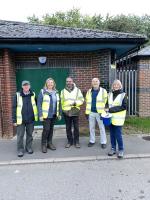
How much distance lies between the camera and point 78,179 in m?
4.97

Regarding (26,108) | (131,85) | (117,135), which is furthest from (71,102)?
(131,85)

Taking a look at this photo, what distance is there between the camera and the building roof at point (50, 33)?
735cm

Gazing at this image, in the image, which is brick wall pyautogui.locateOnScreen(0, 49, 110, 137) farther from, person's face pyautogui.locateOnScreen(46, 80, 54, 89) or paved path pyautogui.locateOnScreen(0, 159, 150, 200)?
paved path pyautogui.locateOnScreen(0, 159, 150, 200)

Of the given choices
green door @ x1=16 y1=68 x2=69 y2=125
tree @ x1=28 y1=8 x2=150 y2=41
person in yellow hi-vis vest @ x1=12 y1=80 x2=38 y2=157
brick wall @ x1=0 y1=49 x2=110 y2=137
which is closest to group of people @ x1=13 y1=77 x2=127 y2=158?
person in yellow hi-vis vest @ x1=12 y1=80 x2=38 y2=157

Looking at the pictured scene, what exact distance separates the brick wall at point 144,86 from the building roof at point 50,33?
379 centimetres

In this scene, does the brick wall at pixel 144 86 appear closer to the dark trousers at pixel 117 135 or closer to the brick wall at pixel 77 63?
the brick wall at pixel 77 63

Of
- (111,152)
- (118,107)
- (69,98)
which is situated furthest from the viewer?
(69,98)

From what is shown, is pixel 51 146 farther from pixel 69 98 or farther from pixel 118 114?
pixel 118 114

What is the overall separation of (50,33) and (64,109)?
2360mm

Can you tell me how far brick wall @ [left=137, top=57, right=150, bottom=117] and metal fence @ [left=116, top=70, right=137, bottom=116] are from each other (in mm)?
229

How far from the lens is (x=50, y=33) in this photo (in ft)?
25.7

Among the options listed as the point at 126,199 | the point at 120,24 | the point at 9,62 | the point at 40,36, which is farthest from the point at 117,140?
the point at 120,24

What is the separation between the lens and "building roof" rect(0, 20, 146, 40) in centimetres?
735

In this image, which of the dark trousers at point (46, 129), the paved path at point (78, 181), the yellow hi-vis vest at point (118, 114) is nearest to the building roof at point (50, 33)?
the yellow hi-vis vest at point (118, 114)
